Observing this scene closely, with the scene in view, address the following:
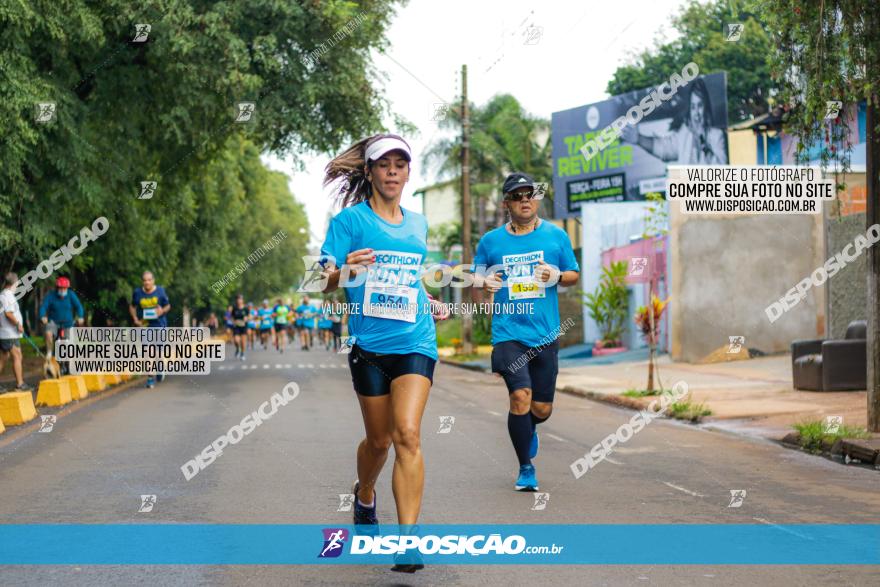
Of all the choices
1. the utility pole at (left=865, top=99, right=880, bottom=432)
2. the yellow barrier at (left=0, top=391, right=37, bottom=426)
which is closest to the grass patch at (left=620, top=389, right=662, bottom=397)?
the utility pole at (left=865, top=99, right=880, bottom=432)

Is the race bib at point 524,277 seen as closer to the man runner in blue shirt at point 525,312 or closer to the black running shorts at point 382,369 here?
the man runner in blue shirt at point 525,312

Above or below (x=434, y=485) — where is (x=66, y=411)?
above

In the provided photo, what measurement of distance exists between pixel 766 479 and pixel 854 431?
259 cm

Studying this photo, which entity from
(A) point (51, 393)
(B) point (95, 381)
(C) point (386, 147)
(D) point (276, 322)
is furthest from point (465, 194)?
(C) point (386, 147)

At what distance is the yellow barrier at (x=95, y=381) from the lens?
19.5m

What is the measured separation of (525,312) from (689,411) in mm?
6873

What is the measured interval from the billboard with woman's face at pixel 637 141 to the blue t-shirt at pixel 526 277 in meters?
31.1

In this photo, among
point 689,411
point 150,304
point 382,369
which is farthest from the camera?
point 150,304

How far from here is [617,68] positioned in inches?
2372

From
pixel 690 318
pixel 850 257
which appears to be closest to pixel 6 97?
pixel 850 257

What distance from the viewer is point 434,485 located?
8.65 meters

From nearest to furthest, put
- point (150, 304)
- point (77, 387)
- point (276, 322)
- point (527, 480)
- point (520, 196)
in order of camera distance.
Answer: point (527, 480)
point (520, 196)
point (77, 387)
point (150, 304)
point (276, 322)

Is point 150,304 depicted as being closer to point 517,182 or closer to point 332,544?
point 517,182

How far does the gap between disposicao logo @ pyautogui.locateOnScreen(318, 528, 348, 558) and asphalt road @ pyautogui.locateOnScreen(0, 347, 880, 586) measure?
26 cm
